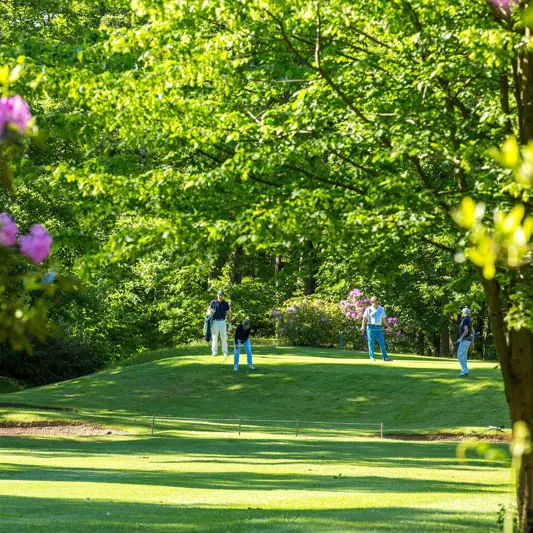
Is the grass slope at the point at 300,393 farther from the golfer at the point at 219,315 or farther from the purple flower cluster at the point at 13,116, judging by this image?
the purple flower cluster at the point at 13,116

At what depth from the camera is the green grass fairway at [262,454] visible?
1095cm

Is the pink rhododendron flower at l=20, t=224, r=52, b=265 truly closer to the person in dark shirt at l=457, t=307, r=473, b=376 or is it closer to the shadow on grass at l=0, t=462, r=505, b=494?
the shadow on grass at l=0, t=462, r=505, b=494

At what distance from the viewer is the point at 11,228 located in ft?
11.4

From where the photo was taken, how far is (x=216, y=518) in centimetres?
1082

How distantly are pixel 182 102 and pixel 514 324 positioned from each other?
3864 mm

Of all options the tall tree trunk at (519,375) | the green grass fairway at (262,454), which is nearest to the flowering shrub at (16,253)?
the tall tree trunk at (519,375)

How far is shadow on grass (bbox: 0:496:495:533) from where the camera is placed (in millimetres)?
10023

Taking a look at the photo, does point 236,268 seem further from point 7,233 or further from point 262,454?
point 7,233

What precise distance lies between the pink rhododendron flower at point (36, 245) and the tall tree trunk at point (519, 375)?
5993 mm

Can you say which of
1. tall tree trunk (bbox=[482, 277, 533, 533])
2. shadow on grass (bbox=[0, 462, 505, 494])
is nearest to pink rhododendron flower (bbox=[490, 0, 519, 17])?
tall tree trunk (bbox=[482, 277, 533, 533])

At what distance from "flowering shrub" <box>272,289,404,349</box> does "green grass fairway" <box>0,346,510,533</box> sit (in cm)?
286

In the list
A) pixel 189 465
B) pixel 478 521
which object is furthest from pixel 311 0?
pixel 189 465

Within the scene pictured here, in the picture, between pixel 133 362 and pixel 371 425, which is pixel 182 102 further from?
pixel 133 362

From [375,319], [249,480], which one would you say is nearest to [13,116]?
[249,480]
